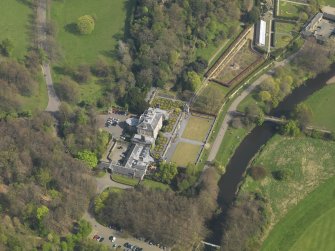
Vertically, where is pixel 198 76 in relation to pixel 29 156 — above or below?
above

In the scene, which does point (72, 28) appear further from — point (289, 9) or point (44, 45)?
point (289, 9)

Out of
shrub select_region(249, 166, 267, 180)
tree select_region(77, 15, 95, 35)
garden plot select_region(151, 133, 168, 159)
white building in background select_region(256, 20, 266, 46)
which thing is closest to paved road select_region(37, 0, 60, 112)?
tree select_region(77, 15, 95, 35)

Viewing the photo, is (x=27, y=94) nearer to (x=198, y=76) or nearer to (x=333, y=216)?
(x=198, y=76)

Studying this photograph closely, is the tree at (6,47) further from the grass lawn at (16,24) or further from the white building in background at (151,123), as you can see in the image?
the white building in background at (151,123)

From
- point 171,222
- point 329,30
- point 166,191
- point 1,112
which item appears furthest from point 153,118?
point 329,30

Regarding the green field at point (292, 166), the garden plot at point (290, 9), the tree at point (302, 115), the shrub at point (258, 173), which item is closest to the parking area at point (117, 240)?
the green field at point (292, 166)
